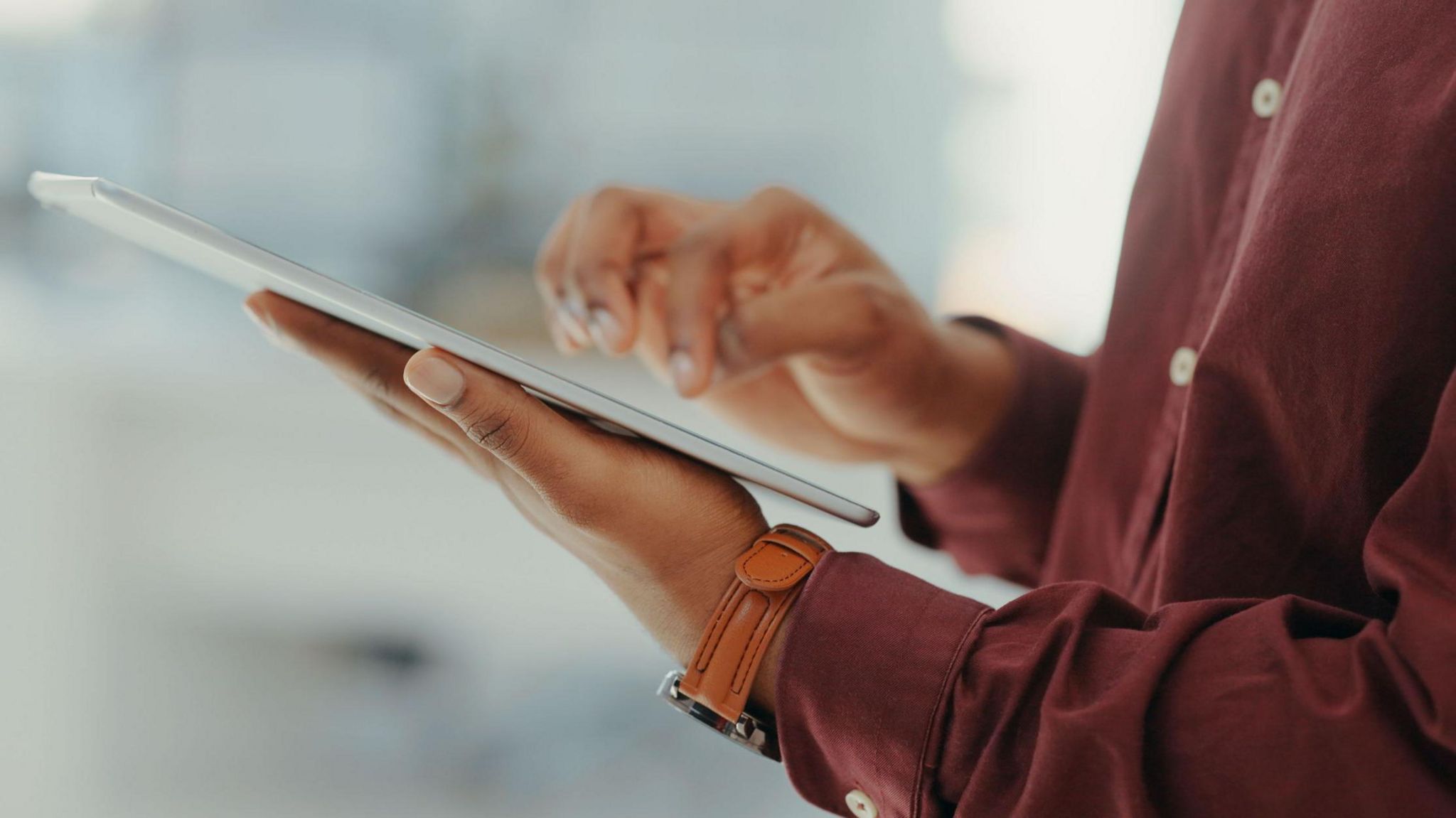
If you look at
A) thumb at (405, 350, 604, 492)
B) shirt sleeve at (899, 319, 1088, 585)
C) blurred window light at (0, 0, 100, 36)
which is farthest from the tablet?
blurred window light at (0, 0, 100, 36)

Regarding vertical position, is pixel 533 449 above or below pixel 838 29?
below

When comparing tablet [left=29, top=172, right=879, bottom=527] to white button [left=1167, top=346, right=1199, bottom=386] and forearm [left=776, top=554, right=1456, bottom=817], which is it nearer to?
forearm [left=776, top=554, right=1456, bottom=817]

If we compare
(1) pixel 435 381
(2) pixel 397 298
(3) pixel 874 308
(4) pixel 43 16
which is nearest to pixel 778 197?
(3) pixel 874 308

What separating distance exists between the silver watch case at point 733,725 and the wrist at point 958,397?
16.7 inches

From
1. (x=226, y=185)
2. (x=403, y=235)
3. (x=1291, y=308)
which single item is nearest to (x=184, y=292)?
(x=226, y=185)

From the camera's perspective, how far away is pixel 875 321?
80cm

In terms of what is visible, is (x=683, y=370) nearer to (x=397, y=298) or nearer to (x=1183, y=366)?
(x=1183, y=366)

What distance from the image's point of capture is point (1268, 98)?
2.06ft

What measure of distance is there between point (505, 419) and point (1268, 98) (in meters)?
0.48

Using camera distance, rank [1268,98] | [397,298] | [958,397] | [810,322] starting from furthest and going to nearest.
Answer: [397,298]
[958,397]
[810,322]
[1268,98]

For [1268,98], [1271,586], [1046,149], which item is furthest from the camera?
[1046,149]

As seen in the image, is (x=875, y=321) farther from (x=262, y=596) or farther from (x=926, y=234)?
(x=262, y=596)

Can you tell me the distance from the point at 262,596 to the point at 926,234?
141 centimetres

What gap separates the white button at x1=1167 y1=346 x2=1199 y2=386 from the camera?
64 cm
